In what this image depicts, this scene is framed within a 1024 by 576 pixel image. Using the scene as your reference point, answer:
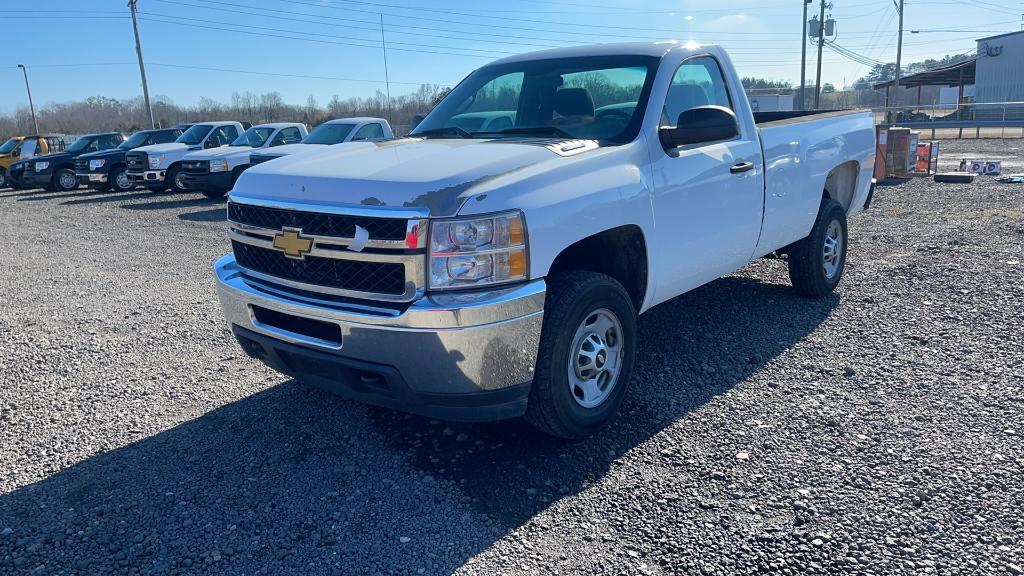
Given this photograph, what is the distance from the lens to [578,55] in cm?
493

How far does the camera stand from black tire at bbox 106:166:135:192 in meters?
20.4

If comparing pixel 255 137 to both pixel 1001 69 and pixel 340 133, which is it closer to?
pixel 340 133

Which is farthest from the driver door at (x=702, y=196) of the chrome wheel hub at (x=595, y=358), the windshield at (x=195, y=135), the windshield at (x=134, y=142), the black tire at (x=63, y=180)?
the black tire at (x=63, y=180)

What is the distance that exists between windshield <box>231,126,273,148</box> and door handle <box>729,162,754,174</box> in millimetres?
15125

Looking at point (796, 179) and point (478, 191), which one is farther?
point (796, 179)

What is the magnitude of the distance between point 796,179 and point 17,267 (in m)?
9.38

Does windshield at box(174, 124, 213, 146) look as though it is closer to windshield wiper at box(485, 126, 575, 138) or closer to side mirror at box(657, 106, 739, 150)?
windshield wiper at box(485, 126, 575, 138)

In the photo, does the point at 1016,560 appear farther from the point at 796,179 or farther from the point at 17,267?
the point at 17,267

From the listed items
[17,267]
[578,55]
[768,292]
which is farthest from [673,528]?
[17,267]

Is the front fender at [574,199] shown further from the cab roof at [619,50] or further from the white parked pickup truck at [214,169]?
the white parked pickup truck at [214,169]

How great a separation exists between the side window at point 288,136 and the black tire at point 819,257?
13.9 m

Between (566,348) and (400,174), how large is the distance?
110 cm

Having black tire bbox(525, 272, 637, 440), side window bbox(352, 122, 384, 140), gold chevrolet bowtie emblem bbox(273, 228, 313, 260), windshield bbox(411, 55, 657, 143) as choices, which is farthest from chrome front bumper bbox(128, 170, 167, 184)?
black tire bbox(525, 272, 637, 440)

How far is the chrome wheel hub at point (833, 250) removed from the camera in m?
6.45
